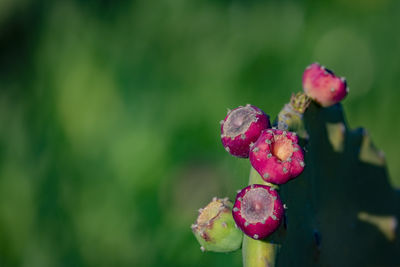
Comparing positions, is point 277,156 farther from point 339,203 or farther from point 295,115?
point 339,203

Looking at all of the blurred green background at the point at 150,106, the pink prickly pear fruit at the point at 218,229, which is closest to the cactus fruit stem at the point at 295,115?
the pink prickly pear fruit at the point at 218,229

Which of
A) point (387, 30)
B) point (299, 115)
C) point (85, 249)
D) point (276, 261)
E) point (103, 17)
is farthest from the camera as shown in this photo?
point (103, 17)

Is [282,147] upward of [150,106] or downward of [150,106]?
upward

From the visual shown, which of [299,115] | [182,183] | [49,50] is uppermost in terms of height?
[299,115]

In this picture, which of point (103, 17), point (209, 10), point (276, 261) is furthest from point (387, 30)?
point (276, 261)

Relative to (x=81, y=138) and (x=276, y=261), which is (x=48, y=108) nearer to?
(x=81, y=138)

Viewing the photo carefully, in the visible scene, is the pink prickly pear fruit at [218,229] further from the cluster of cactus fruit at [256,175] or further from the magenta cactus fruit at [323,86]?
the magenta cactus fruit at [323,86]

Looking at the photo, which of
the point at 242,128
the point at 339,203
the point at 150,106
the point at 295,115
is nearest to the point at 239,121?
the point at 242,128
